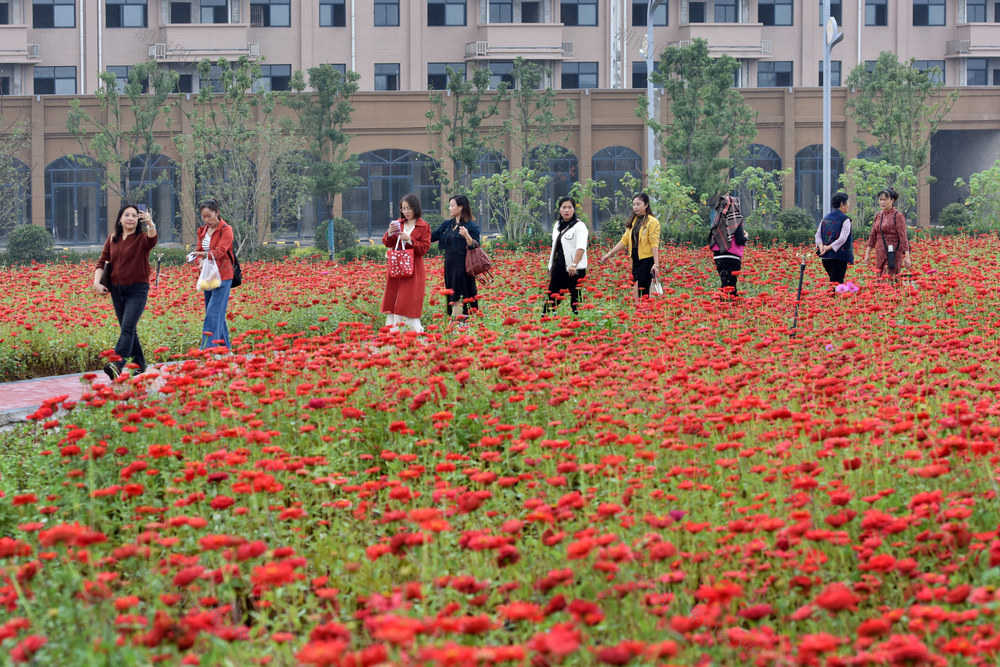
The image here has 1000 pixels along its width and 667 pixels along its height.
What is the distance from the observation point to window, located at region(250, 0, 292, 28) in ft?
143

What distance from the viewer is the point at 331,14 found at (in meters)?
43.7

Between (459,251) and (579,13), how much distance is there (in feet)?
116

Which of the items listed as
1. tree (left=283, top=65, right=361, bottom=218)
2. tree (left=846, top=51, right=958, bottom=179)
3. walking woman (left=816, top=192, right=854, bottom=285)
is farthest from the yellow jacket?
tree (left=846, top=51, right=958, bottom=179)

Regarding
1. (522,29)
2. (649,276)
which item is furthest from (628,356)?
(522,29)

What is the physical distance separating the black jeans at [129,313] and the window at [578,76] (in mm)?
36557

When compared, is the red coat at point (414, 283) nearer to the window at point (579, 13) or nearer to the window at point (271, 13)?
the window at point (271, 13)

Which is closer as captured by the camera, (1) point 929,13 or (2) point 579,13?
(2) point 579,13

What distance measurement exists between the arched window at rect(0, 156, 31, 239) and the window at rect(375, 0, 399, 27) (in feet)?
45.6

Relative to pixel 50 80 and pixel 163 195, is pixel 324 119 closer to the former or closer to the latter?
pixel 163 195

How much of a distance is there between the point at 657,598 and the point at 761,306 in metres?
6.78

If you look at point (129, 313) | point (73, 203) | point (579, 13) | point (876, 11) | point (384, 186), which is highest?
point (876, 11)

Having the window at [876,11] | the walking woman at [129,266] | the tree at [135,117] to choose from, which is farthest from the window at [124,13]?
the walking woman at [129,266]

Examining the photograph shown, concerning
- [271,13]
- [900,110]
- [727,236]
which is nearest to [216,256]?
[727,236]

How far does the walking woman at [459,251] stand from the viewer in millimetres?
11641
